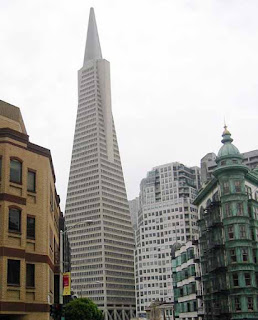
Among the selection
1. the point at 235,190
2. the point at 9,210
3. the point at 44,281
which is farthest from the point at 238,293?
the point at 9,210

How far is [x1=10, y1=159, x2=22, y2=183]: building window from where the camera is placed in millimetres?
36519

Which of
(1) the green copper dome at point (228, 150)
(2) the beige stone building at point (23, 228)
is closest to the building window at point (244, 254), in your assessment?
(1) the green copper dome at point (228, 150)

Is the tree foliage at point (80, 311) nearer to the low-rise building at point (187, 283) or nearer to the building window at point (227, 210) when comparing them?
the low-rise building at point (187, 283)

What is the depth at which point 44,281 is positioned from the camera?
120 ft

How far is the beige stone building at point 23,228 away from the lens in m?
34.1

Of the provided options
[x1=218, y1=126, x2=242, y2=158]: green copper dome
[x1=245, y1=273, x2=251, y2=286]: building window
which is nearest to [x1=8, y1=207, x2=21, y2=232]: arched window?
[x1=245, y1=273, x2=251, y2=286]: building window

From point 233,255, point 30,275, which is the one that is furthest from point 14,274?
point 233,255

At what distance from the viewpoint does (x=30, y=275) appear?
36125 mm

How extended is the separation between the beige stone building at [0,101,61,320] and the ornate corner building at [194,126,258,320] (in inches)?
1215

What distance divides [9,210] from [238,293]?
35778mm

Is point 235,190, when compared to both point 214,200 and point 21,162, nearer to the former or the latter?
point 214,200

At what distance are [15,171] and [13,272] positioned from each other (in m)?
7.28

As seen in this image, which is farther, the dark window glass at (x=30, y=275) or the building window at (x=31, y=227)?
the building window at (x=31, y=227)

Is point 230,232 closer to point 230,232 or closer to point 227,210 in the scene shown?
point 230,232
